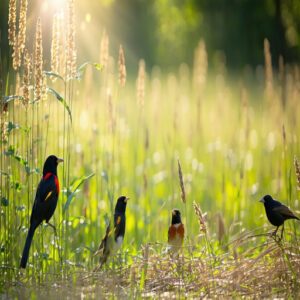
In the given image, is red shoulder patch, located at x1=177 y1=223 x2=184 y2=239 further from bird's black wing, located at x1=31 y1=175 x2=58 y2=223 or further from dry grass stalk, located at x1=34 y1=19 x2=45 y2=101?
dry grass stalk, located at x1=34 y1=19 x2=45 y2=101

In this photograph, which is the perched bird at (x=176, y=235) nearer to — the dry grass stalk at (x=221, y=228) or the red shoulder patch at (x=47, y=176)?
the dry grass stalk at (x=221, y=228)

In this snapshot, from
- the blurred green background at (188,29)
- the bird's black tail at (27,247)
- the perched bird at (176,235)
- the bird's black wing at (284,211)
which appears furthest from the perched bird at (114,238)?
the blurred green background at (188,29)

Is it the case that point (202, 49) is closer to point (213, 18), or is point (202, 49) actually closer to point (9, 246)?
point (9, 246)

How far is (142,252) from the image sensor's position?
6398mm

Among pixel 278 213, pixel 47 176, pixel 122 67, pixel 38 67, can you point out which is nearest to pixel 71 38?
pixel 38 67

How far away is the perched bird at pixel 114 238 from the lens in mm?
6070

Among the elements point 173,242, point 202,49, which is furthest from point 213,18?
point 173,242

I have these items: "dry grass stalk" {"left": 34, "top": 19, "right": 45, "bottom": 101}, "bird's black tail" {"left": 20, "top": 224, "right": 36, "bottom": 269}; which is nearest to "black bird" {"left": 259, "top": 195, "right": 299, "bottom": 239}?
"bird's black tail" {"left": 20, "top": 224, "right": 36, "bottom": 269}

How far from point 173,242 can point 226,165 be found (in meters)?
5.62

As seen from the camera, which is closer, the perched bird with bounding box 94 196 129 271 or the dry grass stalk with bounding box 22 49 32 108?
the dry grass stalk with bounding box 22 49 32 108

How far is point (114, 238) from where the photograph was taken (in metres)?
6.31

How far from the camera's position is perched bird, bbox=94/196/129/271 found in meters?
6.07

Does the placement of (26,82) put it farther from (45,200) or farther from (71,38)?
(45,200)

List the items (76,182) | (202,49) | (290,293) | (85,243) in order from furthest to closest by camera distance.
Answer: (202,49) < (85,243) < (76,182) < (290,293)
